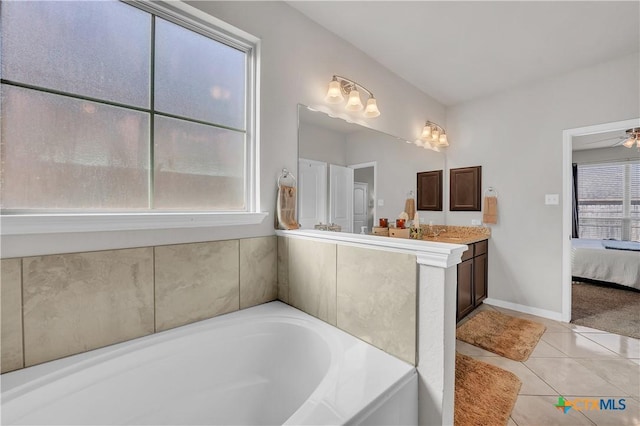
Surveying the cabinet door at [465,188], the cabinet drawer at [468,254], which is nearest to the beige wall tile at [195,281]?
the cabinet drawer at [468,254]

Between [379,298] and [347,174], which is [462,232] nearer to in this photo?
[347,174]

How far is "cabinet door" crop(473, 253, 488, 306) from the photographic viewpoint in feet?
9.66

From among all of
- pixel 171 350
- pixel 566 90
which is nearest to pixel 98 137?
pixel 171 350

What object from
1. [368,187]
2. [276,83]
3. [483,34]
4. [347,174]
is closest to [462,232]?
[368,187]

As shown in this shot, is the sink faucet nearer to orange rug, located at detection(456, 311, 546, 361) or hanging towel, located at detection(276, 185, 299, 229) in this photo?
orange rug, located at detection(456, 311, 546, 361)

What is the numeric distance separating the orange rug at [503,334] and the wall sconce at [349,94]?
218cm

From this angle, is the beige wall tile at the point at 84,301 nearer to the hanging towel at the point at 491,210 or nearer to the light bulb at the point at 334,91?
the light bulb at the point at 334,91

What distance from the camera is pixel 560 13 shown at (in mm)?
1880

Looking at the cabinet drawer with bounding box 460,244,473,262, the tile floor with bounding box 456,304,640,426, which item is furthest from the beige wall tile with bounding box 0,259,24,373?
the cabinet drawer with bounding box 460,244,473,262

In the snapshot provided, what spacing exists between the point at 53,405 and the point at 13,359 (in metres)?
0.29

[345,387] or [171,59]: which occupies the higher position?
[171,59]

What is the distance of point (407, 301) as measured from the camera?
1133 millimetres

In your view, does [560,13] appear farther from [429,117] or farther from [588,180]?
[588,180]

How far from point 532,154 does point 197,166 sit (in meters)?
3.37
